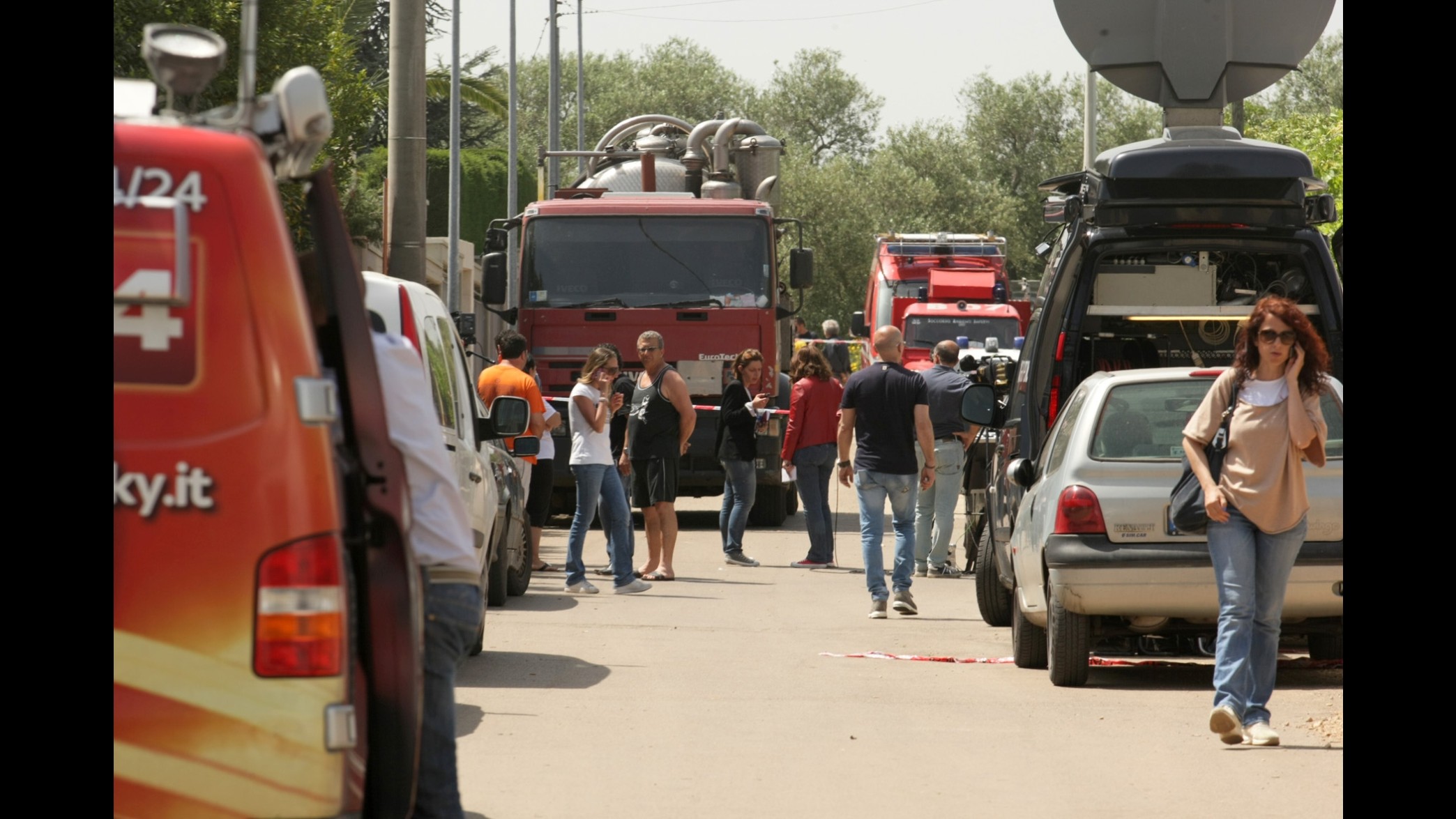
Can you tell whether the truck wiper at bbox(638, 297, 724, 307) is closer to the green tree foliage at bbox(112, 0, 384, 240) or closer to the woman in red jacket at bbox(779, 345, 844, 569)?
the green tree foliage at bbox(112, 0, 384, 240)

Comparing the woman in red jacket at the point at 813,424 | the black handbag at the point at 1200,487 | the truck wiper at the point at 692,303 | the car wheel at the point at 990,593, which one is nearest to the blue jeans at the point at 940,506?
the woman in red jacket at the point at 813,424

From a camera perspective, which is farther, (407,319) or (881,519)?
(881,519)

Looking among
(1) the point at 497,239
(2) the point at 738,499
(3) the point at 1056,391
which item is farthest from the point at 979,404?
(1) the point at 497,239

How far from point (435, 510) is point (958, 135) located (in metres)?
69.4

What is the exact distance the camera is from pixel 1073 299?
37.1ft

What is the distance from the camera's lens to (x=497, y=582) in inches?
501

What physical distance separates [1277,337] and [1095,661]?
3.30m

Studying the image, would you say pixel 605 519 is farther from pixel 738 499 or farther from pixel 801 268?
pixel 801 268

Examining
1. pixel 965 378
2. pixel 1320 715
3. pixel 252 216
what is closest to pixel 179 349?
pixel 252 216

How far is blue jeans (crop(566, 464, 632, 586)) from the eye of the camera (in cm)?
1395

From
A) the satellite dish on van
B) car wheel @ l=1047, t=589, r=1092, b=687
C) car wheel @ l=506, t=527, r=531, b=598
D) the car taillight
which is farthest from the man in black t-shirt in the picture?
the car taillight

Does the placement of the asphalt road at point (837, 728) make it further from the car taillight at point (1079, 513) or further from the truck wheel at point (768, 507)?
the truck wheel at point (768, 507)

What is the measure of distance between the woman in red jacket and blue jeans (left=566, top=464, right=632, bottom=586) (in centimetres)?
166

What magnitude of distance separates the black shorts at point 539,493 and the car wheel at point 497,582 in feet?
5.90
